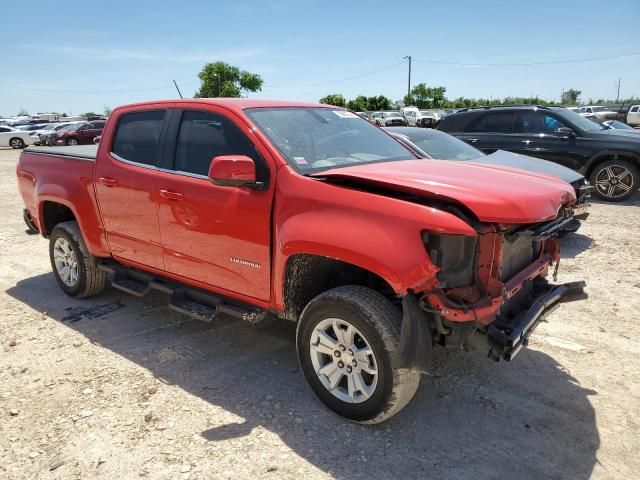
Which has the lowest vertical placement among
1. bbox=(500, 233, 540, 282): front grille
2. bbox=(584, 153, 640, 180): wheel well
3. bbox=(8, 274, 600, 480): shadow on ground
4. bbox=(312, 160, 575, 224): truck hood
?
bbox=(8, 274, 600, 480): shadow on ground

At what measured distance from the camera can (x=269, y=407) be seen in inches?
124

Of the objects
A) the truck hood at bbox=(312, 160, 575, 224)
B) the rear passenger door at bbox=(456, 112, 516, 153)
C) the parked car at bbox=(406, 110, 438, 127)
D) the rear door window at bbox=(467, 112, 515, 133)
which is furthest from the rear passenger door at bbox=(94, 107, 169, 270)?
the parked car at bbox=(406, 110, 438, 127)

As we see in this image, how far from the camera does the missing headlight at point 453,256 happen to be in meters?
2.60

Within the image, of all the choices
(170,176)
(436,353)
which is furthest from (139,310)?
(436,353)

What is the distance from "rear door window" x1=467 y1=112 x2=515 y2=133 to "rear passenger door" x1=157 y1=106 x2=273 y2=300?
7.56m

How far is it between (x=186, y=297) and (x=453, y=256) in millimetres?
2151

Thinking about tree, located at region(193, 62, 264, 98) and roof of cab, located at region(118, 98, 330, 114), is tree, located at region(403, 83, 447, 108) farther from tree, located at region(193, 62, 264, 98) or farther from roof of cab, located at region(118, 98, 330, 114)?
roof of cab, located at region(118, 98, 330, 114)

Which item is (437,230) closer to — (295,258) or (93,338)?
(295,258)

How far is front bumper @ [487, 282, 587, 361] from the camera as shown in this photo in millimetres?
2633

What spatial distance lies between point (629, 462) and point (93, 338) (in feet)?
12.6

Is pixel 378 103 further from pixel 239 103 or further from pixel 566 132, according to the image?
pixel 239 103

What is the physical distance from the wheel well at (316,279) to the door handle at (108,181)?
1939 millimetres

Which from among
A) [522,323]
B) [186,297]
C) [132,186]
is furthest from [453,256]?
[132,186]

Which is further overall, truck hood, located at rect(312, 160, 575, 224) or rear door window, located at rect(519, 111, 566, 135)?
rear door window, located at rect(519, 111, 566, 135)
